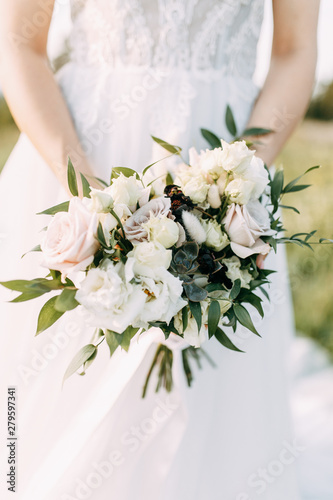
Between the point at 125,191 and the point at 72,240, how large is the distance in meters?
0.16

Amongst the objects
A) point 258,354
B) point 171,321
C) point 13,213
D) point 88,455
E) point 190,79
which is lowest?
point 88,455

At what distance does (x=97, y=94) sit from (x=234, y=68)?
1.33 feet

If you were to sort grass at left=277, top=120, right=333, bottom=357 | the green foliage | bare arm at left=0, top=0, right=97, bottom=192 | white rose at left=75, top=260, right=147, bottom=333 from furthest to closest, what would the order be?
the green foliage < grass at left=277, top=120, right=333, bottom=357 < bare arm at left=0, top=0, right=97, bottom=192 < white rose at left=75, top=260, right=147, bottom=333

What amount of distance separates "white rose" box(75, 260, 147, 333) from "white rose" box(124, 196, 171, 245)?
2.9 inches

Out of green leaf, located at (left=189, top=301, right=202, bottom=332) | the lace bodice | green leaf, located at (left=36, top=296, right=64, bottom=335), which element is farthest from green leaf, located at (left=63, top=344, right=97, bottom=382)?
the lace bodice

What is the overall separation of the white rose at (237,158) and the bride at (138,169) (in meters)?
0.37

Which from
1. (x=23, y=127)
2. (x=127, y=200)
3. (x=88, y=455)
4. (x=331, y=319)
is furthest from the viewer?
(x=331, y=319)

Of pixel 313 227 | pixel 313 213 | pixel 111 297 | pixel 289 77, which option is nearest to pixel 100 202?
pixel 111 297

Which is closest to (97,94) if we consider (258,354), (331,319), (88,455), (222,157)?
(222,157)

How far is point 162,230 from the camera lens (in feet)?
2.69

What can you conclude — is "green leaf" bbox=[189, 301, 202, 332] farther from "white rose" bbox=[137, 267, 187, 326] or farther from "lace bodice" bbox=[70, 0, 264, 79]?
"lace bodice" bbox=[70, 0, 264, 79]

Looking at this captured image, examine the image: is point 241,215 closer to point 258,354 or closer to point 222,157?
point 222,157

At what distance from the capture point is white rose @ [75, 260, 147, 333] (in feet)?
2.49

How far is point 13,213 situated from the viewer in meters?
1.38
